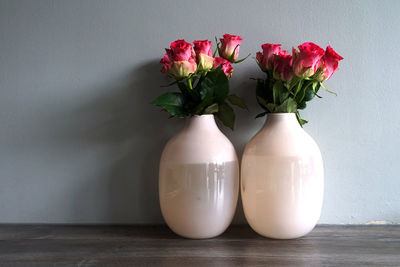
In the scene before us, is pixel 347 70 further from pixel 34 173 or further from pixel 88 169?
pixel 34 173

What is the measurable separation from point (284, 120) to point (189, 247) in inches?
14.1

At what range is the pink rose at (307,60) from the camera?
25.4 inches

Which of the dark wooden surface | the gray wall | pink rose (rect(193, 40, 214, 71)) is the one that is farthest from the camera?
the gray wall

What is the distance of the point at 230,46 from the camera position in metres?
0.73

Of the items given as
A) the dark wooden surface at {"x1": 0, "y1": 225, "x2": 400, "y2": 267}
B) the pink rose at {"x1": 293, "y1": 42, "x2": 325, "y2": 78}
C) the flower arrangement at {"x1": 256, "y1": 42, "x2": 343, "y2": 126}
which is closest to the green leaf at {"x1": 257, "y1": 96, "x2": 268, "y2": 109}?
the flower arrangement at {"x1": 256, "y1": 42, "x2": 343, "y2": 126}

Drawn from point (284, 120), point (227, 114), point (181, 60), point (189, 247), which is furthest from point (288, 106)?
point (189, 247)

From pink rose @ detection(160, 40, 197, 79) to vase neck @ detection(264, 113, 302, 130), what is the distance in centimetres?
22

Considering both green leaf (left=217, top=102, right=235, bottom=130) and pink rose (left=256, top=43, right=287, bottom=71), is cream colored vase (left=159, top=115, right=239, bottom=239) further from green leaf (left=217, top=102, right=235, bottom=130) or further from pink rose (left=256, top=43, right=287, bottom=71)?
pink rose (left=256, top=43, right=287, bottom=71)

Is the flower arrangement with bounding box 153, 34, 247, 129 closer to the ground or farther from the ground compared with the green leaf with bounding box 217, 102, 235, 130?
farther from the ground

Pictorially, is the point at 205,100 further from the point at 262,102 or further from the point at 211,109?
the point at 262,102

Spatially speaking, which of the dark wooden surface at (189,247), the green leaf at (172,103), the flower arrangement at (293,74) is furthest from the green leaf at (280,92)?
the dark wooden surface at (189,247)

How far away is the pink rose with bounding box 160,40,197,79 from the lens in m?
0.67

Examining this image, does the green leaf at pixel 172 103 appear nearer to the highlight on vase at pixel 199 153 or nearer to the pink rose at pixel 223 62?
the highlight on vase at pixel 199 153

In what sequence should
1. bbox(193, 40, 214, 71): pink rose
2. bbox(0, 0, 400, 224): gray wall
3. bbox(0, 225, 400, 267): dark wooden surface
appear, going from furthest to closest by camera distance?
bbox(0, 0, 400, 224): gray wall → bbox(193, 40, 214, 71): pink rose → bbox(0, 225, 400, 267): dark wooden surface
